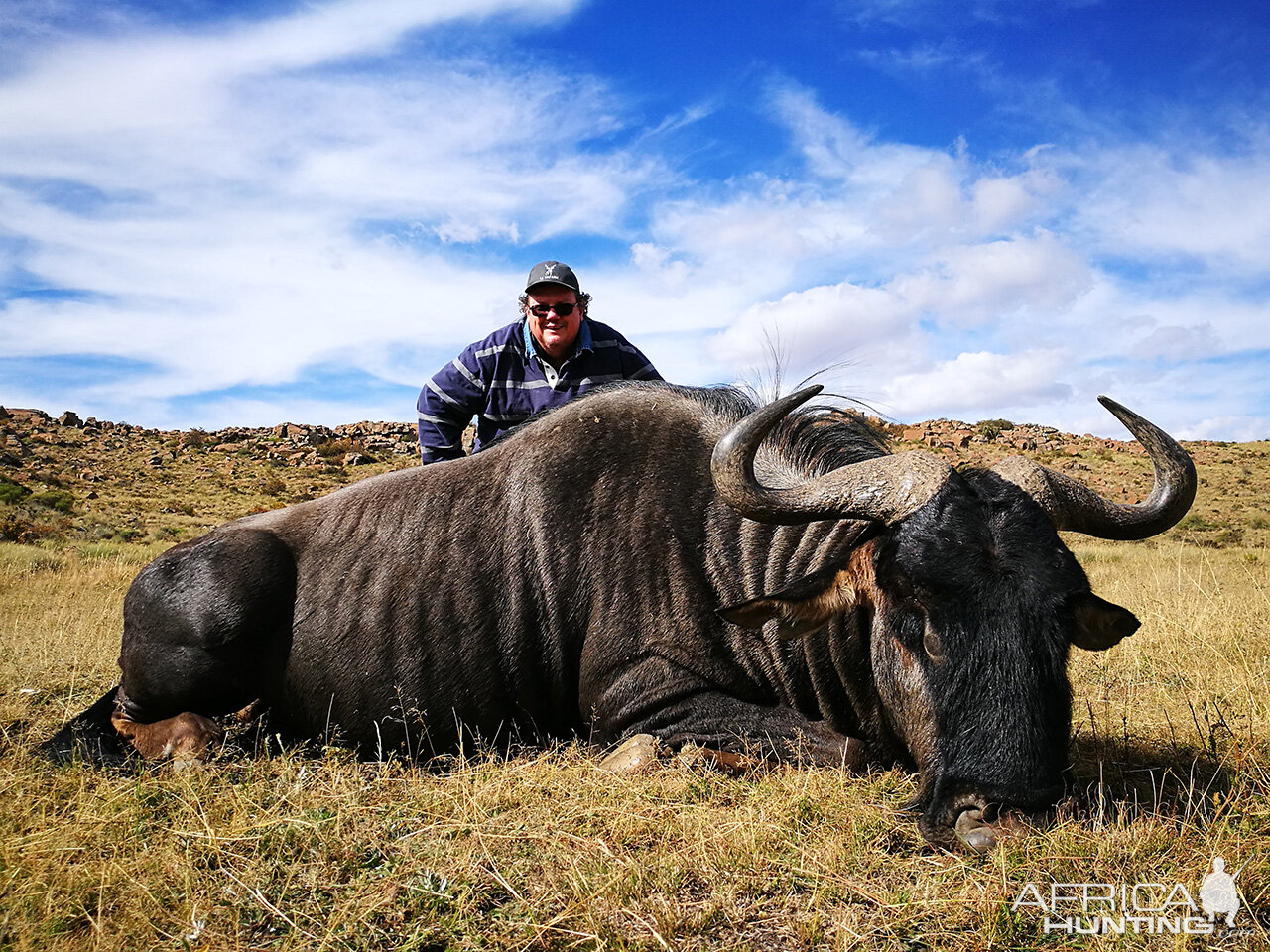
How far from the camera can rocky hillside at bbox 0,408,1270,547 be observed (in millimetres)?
24797

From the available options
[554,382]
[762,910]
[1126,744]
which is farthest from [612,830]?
[554,382]

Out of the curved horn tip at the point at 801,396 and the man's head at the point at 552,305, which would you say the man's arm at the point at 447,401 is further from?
the curved horn tip at the point at 801,396

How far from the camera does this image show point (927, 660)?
11.5 feet

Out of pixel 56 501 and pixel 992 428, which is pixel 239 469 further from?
pixel 992 428

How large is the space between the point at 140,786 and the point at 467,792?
154 cm

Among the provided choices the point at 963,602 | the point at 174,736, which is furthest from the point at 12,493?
the point at 963,602

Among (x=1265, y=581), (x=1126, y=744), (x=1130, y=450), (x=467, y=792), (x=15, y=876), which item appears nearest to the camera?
(x=15, y=876)

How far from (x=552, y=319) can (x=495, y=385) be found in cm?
75

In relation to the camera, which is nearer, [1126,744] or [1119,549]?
[1126,744]

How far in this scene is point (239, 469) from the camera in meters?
39.8

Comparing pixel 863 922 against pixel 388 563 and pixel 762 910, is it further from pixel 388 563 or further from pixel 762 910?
pixel 388 563

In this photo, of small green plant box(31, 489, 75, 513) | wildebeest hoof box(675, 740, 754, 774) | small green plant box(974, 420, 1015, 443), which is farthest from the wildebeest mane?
small green plant box(974, 420, 1015, 443)

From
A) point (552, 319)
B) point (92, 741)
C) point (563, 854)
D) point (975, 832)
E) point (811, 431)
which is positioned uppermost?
point (552, 319)

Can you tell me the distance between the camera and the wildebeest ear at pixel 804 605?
387cm
